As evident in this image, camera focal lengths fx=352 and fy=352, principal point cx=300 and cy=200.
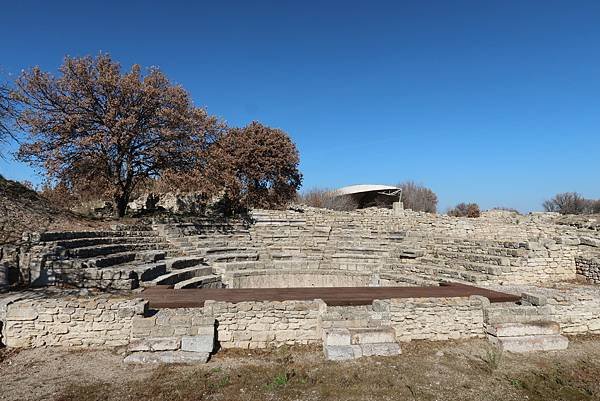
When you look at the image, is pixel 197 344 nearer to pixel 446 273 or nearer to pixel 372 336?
pixel 372 336

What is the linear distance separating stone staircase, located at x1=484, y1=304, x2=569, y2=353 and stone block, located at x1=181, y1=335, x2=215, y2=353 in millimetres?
5855

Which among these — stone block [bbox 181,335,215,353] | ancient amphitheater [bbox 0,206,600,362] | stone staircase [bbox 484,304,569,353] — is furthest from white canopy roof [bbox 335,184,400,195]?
stone block [bbox 181,335,215,353]

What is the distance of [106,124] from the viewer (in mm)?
14547

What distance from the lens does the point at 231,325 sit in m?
7.05

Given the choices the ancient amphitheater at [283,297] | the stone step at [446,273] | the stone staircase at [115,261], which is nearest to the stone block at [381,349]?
the ancient amphitheater at [283,297]

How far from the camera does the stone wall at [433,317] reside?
297 inches

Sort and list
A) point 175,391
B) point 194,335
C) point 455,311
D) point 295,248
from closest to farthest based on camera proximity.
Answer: point 175,391 → point 194,335 → point 455,311 → point 295,248

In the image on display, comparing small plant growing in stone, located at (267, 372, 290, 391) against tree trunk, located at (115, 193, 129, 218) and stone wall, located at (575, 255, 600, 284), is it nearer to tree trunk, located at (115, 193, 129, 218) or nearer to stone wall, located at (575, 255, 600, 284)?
stone wall, located at (575, 255, 600, 284)

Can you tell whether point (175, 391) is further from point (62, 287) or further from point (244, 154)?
point (244, 154)

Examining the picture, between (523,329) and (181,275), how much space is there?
906 cm

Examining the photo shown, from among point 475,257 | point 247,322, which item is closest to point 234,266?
point 247,322

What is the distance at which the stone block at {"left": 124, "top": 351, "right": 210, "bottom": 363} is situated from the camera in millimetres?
6160

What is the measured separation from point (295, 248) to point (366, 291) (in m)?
6.70

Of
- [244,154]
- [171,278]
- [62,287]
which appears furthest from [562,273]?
[244,154]
